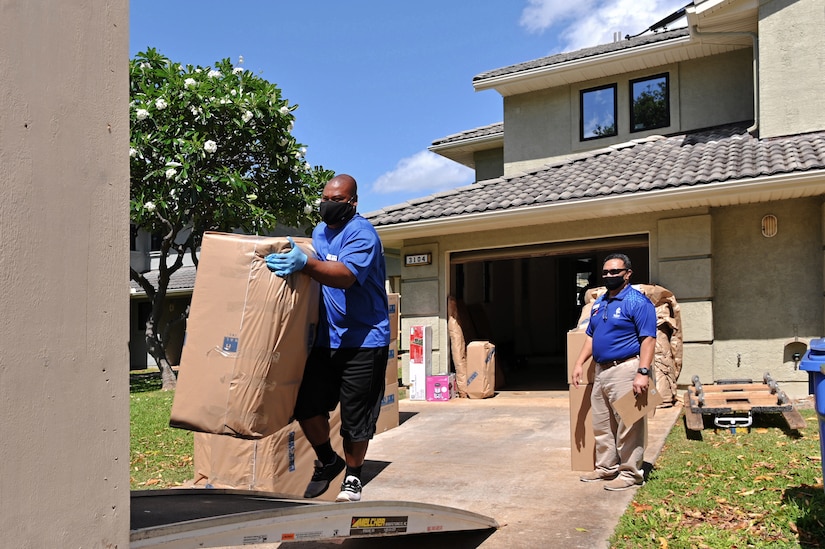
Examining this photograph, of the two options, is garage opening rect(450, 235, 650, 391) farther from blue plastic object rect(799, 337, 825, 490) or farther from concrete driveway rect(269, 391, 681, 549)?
blue plastic object rect(799, 337, 825, 490)

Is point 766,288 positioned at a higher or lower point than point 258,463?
higher

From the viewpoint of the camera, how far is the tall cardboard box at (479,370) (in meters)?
11.8

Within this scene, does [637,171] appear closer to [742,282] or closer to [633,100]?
[742,282]

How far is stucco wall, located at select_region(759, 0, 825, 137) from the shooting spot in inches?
427

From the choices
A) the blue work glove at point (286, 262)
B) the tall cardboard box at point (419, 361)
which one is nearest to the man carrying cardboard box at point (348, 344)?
the blue work glove at point (286, 262)

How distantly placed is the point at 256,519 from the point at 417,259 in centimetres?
980

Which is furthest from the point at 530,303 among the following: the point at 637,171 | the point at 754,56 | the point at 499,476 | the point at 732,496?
the point at 732,496

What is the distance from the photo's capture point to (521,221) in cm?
1151

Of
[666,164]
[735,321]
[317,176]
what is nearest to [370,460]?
[735,321]

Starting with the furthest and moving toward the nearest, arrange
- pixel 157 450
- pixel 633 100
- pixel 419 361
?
pixel 633 100 < pixel 419 361 < pixel 157 450

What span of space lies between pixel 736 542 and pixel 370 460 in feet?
12.3

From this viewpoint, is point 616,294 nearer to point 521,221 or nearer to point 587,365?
point 587,365

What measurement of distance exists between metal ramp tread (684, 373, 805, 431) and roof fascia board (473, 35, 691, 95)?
A: 6985 millimetres

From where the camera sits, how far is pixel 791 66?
1099cm
